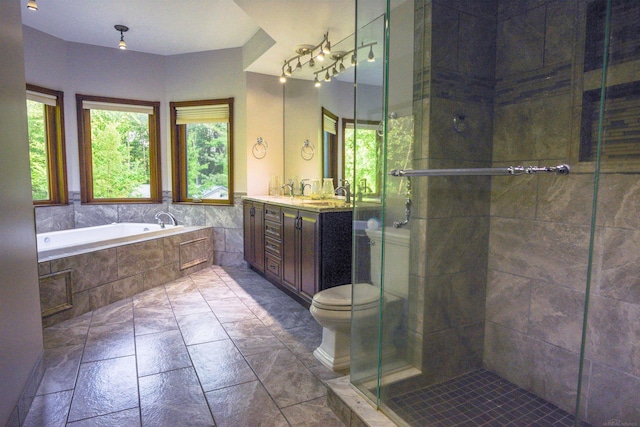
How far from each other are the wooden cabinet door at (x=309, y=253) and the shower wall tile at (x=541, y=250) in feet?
4.18

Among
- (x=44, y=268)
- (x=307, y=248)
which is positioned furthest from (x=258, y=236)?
(x=44, y=268)

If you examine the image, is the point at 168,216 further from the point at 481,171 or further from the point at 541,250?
the point at 541,250

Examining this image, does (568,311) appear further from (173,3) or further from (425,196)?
(173,3)

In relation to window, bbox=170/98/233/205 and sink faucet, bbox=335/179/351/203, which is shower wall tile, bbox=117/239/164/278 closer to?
→ window, bbox=170/98/233/205

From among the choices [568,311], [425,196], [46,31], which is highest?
[46,31]

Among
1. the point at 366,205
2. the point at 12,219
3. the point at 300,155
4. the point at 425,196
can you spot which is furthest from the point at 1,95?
the point at 300,155

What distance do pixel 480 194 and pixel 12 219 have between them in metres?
2.26

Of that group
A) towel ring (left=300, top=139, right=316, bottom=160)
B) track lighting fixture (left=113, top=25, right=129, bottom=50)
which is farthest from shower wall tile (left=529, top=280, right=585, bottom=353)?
track lighting fixture (left=113, top=25, right=129, bottom=50)

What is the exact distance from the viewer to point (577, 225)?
1.65 m

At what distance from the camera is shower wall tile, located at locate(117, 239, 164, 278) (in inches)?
137

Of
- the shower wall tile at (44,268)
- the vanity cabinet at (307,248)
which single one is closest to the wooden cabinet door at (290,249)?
the vanity cabinet at (307,248)

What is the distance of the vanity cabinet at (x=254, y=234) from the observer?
3994mm

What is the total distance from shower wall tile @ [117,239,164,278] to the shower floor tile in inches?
111

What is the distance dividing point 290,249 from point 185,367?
1.36 meters
